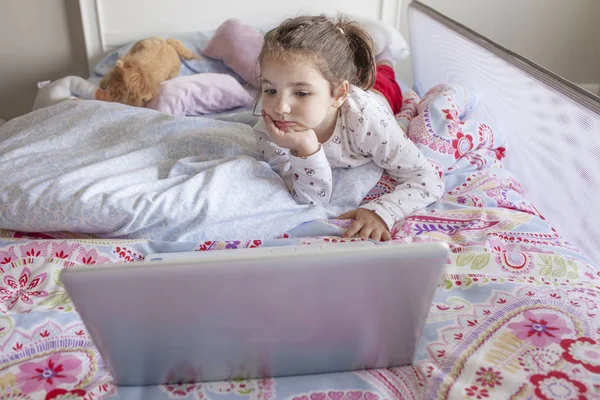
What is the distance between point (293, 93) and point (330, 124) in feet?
0.56

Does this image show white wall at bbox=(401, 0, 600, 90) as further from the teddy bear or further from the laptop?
the laptop

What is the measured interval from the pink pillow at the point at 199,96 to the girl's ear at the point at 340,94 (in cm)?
62

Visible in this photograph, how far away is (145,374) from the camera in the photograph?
670mm

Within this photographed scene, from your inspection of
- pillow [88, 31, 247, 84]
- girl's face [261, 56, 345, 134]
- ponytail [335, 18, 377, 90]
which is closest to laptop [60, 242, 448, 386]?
girl's face [261, 56, 345, 134]

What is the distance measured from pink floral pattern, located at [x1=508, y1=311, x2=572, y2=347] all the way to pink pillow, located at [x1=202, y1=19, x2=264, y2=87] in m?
1.25

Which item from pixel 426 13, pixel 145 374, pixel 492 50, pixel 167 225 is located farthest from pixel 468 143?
pixel 145 374

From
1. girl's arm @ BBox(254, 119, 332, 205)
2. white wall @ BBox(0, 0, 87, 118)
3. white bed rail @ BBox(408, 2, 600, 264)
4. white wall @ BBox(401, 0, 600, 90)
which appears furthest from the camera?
white wall @ BBox(401, 0, 600, 90)

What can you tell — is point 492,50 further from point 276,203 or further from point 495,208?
point 276,203

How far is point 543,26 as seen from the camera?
8.11ft

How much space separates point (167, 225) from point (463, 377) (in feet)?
1.87

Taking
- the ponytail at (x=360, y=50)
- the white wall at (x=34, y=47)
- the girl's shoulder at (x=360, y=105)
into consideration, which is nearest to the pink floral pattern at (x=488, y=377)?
the girl's shoulder at (x=360, y=105)

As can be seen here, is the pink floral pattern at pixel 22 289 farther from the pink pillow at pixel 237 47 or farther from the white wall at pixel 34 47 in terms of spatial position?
the white wall at pixel 34 47

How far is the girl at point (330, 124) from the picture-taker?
40.5 inches

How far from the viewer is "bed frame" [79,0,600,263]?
3.25 feet
